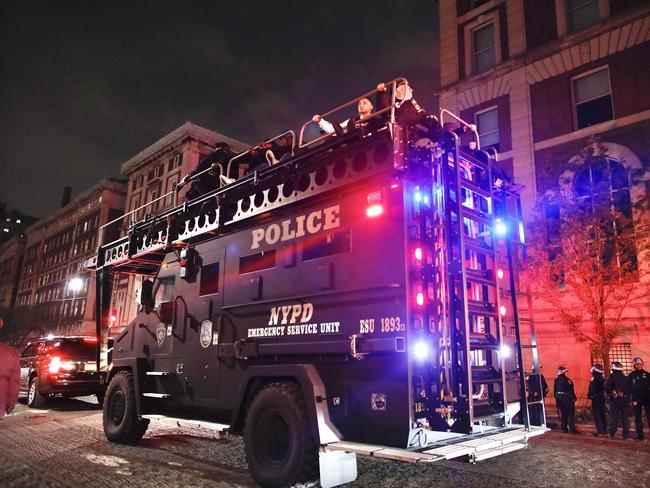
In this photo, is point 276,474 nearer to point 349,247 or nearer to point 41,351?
point 349,247

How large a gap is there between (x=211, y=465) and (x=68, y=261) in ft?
212

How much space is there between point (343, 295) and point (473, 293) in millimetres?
1526

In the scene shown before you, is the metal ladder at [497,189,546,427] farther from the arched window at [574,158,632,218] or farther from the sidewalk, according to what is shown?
the arched window at [574,158,632,218]

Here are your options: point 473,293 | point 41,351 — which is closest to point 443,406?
point 473,293

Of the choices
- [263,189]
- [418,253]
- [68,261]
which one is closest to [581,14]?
[263,189]

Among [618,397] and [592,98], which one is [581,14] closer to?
[592,98]

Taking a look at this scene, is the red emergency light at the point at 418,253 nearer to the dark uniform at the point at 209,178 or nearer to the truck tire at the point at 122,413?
the dark uniform at the point at 209,178

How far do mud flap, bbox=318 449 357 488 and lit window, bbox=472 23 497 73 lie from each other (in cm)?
2024

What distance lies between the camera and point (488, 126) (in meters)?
20.8

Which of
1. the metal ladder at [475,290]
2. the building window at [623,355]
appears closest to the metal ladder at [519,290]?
the metal ladder at [475,290]

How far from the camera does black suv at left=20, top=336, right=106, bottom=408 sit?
13.1 m

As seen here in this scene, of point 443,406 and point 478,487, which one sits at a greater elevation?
point 443,406

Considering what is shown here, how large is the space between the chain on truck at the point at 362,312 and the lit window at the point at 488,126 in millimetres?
15396

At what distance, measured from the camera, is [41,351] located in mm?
13852
